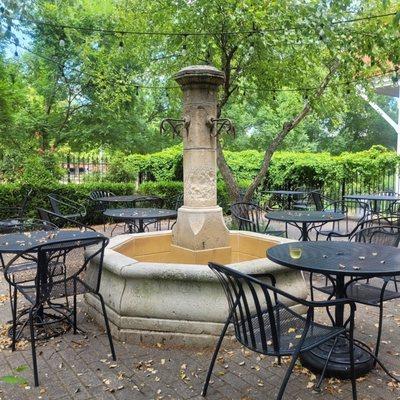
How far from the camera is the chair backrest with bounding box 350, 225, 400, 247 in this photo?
3.59 metres

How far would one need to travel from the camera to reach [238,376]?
105 inches

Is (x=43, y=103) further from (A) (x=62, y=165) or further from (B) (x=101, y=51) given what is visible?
(A) (x=62, y=165)

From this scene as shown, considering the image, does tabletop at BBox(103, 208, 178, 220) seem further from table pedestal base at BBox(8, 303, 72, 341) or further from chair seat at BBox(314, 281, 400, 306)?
chair seat at BBox(314, 281, 400, 306)

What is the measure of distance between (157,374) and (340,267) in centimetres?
136

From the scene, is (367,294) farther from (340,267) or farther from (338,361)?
(340,267)

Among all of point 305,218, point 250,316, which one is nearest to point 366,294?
point 250,316

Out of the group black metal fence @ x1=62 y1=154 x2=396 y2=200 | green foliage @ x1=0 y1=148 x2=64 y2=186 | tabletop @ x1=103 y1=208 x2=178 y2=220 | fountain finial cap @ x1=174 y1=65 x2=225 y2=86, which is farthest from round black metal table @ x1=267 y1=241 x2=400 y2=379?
black metal fence @ x1=62 y1=154 x2=396 y2=200

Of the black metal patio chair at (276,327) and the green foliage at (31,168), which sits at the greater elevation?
the green foliage at (31,168)

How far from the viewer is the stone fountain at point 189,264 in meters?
3.10

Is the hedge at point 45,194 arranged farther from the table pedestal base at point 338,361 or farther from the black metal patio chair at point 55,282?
the table pedestal base at point 338,361

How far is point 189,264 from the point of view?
371cm

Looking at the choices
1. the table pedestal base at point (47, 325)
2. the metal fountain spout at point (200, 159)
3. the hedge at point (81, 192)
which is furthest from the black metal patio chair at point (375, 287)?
the hedge at point (81, 192)

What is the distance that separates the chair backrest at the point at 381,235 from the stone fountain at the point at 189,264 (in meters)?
0.76

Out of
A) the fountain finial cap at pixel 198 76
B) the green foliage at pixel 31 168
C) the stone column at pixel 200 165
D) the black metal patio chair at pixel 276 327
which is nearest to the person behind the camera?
the black metal patio chair at pixel 276 327
